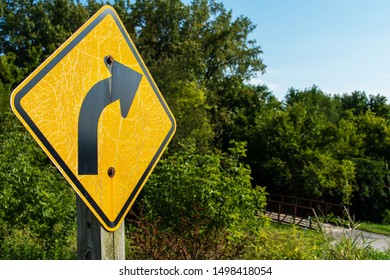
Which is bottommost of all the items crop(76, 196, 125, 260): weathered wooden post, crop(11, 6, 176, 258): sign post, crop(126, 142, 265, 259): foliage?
crop(126, 142, 265, 259): foliage

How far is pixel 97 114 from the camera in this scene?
174 centimetres

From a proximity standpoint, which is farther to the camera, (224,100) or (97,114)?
(224,100)

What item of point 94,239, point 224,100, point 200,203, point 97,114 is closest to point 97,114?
point 97,114

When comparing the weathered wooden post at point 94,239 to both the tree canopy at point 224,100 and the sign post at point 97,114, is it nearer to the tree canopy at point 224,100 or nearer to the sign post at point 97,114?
the sign post at point 97,114

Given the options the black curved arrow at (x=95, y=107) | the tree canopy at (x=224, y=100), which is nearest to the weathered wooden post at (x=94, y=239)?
the black curved arrow at (x=95, y=107)

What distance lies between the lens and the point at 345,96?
4509 centimetres

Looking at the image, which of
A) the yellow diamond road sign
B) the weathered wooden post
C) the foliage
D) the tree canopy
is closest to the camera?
the yellow diamond road sign

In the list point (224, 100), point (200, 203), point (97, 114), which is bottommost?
point (200, 203)

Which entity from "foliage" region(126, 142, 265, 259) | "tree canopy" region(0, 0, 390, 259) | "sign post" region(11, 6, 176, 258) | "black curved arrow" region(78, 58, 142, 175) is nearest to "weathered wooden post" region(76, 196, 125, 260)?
"sign post" region(11, 6, 176, 258)

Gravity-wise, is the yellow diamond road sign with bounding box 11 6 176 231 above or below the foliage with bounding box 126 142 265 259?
above

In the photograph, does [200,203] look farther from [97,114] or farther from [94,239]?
[97,114]

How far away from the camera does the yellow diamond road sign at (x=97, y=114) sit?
1.64m

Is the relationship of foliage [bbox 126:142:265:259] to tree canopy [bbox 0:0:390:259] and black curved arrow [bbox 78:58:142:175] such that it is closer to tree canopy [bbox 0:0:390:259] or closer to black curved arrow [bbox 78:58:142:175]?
black curved arrow [bbox 78:58:142:175]

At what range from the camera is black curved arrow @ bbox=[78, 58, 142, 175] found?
1.70m
